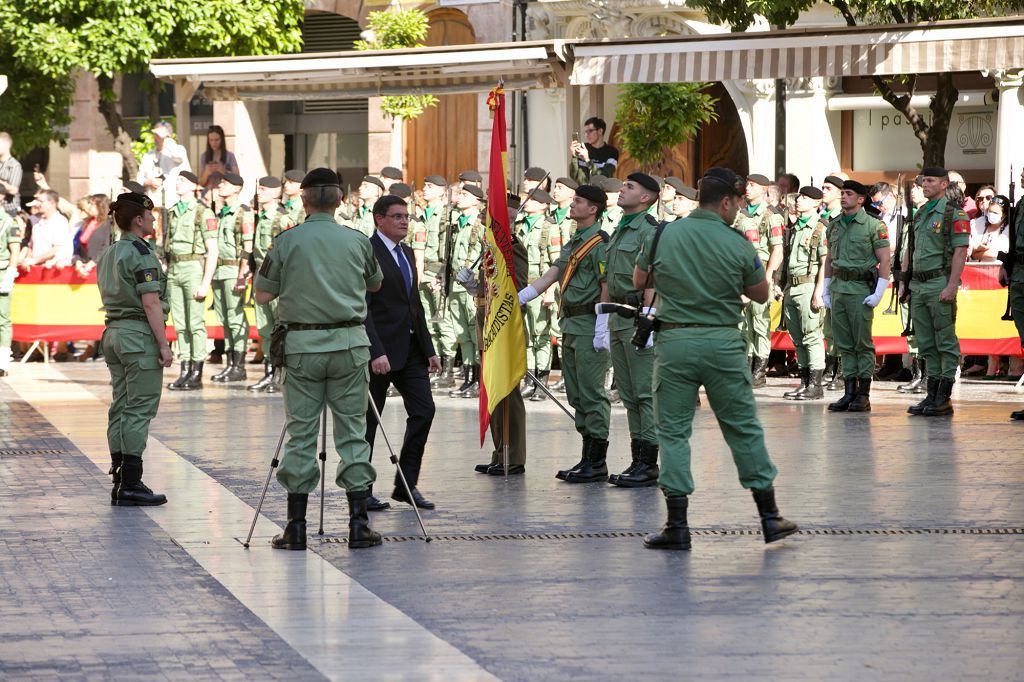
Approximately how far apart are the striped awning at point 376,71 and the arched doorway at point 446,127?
352 inches

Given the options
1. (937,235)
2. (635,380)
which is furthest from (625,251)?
(937,235)

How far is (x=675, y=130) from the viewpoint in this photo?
23.3m

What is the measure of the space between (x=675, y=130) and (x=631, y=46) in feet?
14.5

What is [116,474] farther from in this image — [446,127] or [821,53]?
[446,127]

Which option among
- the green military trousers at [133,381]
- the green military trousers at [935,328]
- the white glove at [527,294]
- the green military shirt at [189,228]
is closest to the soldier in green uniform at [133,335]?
the green military trousers at [133,381]

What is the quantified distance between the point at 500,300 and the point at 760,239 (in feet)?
21.0

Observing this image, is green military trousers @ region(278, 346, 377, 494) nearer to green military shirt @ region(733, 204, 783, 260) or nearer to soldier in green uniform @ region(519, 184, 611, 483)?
soldier in green uniform @ region(519, 184, 611, 483)

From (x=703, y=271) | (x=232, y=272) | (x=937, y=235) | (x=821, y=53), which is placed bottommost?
(x=232, y=272)

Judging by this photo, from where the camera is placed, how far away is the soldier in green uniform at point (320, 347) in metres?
9.03

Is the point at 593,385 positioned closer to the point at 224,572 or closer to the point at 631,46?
the point at 224,572

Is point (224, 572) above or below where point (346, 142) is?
below

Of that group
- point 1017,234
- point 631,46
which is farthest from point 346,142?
point 1017,234

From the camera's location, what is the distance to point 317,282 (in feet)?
29.6

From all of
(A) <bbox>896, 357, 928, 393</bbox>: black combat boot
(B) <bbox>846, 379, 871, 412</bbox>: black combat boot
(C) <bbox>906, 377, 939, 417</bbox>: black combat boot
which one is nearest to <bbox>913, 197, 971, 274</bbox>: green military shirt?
(C) <bbox>906, 377, 939, 417</bbox>: black combat boot
